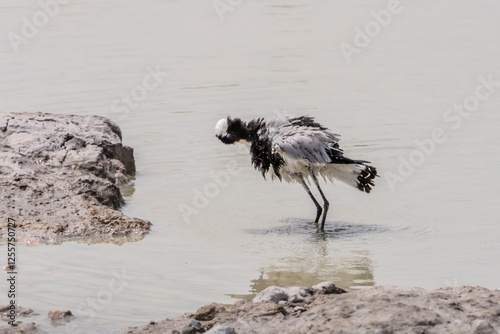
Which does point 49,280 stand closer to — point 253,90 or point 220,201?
point 220,201

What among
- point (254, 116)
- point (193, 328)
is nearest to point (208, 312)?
point (193, 328)

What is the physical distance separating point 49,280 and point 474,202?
185 inches

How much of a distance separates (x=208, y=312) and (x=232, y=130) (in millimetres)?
3635

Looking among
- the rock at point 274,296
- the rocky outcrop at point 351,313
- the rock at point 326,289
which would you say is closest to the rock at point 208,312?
the rocky outcrop at point 351,313

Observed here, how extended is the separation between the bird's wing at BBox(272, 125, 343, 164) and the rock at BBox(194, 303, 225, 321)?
122 inches

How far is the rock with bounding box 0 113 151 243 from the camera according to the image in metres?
9.00

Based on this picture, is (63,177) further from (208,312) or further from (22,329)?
(208,312)

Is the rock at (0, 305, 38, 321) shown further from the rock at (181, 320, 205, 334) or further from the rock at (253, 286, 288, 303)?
the rock at (253, 286, 288, 303)

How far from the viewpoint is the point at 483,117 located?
13.3m

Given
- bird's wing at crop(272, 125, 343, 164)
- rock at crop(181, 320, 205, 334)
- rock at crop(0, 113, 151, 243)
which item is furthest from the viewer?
bird's wing at crop(272, 125, 343, 164)

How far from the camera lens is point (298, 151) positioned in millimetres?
9188

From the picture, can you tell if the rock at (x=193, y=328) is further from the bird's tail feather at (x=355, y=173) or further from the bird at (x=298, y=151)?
the bird's tail feather at (x=355, y=173)

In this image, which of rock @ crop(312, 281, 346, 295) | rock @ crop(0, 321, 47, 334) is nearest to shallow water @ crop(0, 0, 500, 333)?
rock @ crop(0, 321, 47, 334)

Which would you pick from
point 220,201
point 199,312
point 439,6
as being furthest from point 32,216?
point 439,6
